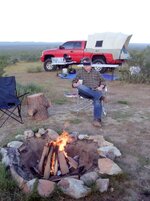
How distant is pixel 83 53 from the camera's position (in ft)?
48.0

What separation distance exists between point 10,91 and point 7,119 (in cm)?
61

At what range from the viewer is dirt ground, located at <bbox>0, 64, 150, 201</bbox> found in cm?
392

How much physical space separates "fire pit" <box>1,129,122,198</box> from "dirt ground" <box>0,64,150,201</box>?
26cm

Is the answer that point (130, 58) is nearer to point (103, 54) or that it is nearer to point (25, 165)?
point (103, 54)

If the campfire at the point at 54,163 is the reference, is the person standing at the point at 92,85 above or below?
above

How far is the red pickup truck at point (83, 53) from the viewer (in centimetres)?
1416

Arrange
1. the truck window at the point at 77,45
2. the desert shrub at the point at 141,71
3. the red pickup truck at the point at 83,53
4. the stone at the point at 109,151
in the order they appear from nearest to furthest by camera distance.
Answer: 1. the stone at the point at 109,151
2. the desert shrub at the point at 141,71
3. the red pickup truck at the point at 83,53
4. the truck window at the point at 77,45

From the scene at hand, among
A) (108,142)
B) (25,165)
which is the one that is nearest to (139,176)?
(108,142)

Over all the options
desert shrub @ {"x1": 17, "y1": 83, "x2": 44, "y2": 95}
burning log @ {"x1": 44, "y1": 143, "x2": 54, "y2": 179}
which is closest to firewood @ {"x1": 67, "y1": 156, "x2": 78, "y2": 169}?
burning log @ {"x1": 44, "y1": 143, "x2": 54, "y2": 179}

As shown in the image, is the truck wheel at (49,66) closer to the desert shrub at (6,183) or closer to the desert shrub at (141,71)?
the desert shrub at (141,71)

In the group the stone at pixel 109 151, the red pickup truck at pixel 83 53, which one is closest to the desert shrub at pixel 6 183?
the stone at pixel 109 151

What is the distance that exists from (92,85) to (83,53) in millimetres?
8253

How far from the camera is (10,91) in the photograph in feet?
21.3

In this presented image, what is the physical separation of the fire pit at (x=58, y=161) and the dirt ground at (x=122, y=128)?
26 centimetres
